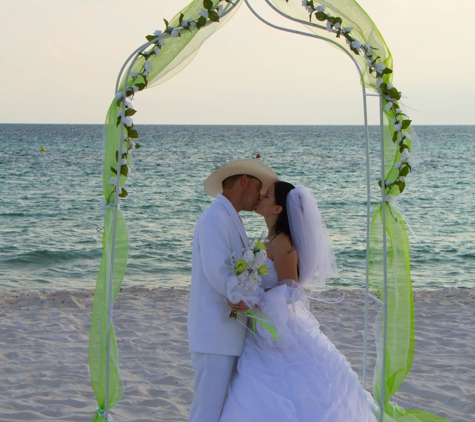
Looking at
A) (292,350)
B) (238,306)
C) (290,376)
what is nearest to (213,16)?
(238,306)

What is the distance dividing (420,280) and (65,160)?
117 ft

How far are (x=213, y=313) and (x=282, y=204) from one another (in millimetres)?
874

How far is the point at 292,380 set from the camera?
365 cm

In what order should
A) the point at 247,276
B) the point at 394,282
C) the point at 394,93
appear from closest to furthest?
the point at 247,276 < the point at 394,93 < the point at 394,282

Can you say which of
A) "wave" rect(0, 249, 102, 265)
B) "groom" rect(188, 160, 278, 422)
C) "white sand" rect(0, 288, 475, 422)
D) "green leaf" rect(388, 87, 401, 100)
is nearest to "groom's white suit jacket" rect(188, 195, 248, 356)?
"groom" rect(188, 160, 278, 422)

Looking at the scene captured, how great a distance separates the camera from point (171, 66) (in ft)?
12.7

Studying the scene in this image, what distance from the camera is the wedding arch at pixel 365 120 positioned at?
12.6 ft

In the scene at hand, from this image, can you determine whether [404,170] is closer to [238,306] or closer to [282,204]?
[282,204]

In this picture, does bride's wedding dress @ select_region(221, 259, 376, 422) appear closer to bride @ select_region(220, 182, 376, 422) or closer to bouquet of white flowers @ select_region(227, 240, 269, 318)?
bride @ select_region(220, 182, 376, 422)

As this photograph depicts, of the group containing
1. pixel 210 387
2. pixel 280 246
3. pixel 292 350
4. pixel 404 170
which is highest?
pixel 404 170

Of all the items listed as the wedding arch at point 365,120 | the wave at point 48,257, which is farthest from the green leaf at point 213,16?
the wave at point 48,257

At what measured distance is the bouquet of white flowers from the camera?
349 cm

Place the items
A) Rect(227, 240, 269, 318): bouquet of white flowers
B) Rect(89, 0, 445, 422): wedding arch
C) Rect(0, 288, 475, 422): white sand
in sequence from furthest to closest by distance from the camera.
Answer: Rect(0, 288, 475, 422): white sand
Rect(89, 0, 445, 422): wedding arch
Rect(227, 240, 269, 318): bouquet of white flowers

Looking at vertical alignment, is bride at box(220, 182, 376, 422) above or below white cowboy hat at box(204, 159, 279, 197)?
below
